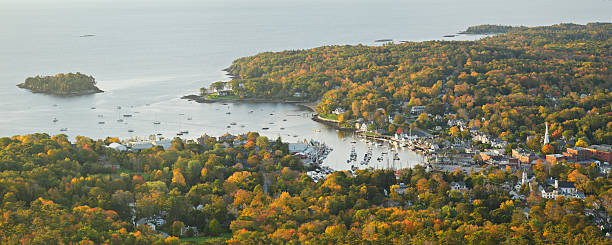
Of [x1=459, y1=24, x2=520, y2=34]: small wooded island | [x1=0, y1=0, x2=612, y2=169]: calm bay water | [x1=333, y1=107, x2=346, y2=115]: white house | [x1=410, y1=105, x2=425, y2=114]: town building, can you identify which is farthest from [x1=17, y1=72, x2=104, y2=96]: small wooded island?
[x1=459, y1=24, x2=520, y2=34]: small wooded island

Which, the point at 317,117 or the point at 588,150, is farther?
the point at 317,117

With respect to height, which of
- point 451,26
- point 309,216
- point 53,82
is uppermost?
point 451,26

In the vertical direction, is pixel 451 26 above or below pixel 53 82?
above

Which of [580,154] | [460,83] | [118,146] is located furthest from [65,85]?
[580,154]

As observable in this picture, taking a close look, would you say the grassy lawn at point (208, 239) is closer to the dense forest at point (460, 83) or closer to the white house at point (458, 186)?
the white house at point (458, 186)

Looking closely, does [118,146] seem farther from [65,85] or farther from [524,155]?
[65,85]

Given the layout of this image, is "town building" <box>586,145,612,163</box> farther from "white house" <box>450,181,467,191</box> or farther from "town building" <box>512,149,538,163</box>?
"white house" <box>450,181,467,191</box>

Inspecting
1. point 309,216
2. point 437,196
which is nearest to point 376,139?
point 437,196

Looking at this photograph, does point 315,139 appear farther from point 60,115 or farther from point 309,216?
point 60,115
